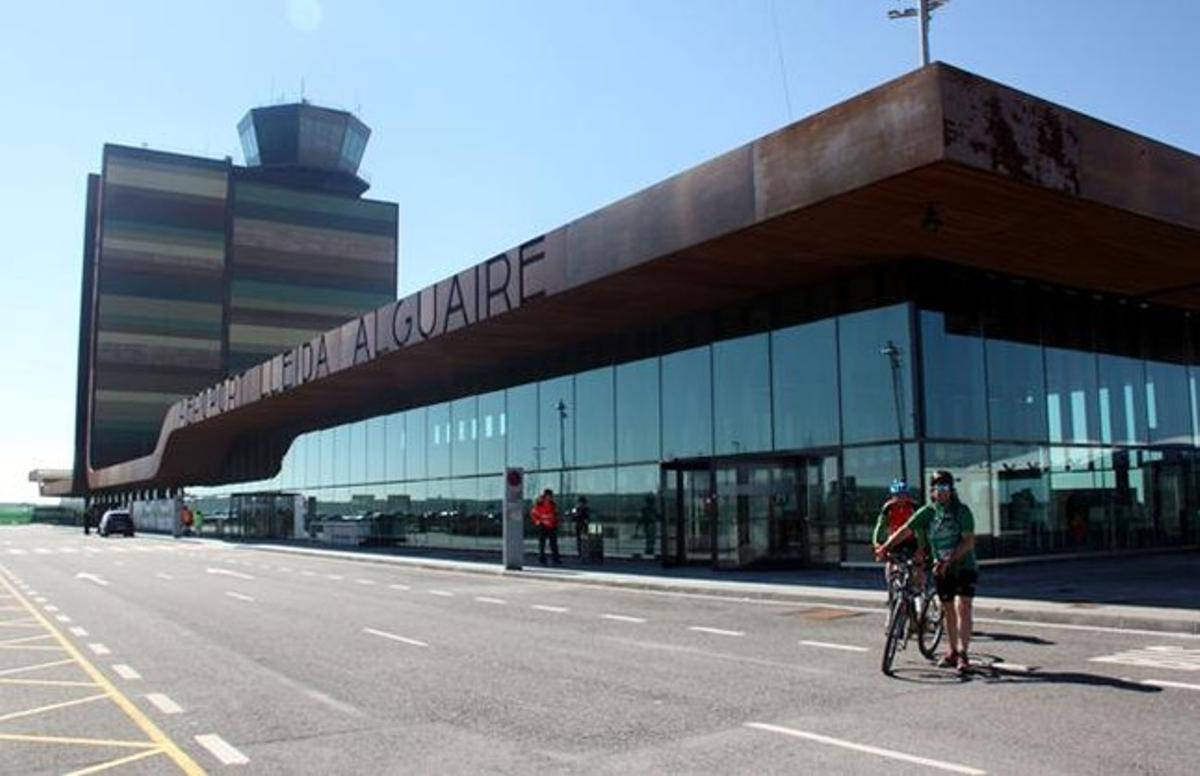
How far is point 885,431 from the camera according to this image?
21422mm

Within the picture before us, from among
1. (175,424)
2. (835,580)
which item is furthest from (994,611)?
(175,424)

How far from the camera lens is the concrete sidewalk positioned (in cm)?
1349

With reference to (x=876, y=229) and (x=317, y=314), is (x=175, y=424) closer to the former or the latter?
(x=876, y=229)

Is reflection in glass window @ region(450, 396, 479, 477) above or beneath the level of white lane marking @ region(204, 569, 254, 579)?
above

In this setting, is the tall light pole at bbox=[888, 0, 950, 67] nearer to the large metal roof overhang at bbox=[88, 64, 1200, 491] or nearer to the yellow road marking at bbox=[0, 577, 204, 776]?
the large metal roof overhang at bbox=[88, 64, 1200, 491]

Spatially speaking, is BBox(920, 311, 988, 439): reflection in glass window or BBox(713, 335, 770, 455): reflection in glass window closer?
BBox(920, 311, 988, 439): reflection in glass window

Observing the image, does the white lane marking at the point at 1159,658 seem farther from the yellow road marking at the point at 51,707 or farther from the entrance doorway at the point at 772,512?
the entrance doorway at the point at 772,512

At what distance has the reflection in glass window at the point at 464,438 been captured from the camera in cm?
3738

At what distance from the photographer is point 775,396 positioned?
24.2 m

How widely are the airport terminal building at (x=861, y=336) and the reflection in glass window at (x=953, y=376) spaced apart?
0.20 ft

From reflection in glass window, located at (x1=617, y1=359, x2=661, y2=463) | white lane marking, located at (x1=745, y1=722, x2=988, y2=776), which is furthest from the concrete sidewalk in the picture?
white lane marking, located at (x1=745, y1=722, x2=988, y2=776)

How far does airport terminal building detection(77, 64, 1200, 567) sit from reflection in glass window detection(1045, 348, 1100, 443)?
7 centimetres

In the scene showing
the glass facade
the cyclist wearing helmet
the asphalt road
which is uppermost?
the glass facade

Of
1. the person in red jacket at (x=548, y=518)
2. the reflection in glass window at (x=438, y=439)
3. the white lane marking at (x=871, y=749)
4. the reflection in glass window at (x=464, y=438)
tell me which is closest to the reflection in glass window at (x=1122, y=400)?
the person in red jacket at (x=548, y=518)
